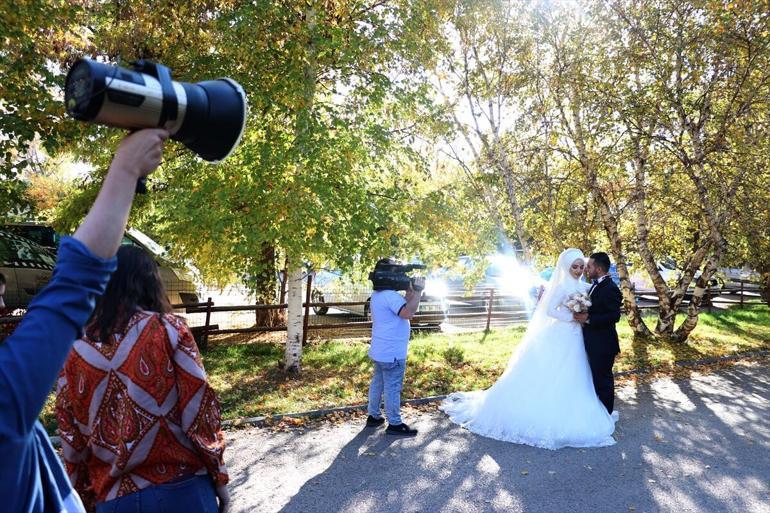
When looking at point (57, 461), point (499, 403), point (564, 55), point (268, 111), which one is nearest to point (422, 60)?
point (268, 111)

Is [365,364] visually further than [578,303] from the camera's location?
Result: Yes

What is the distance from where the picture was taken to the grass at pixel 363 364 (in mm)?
7504

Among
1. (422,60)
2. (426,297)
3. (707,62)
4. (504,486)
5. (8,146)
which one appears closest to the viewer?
(504,486)

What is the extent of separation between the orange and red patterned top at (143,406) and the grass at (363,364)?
15.8 feet

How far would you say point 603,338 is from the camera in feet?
21.8

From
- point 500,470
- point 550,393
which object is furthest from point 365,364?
point 500,470

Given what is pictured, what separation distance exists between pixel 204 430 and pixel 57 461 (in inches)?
34.6

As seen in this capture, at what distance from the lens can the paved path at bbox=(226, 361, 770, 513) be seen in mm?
4656

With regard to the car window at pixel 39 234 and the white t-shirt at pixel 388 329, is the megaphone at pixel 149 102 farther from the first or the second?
the car window at pixel 39 234

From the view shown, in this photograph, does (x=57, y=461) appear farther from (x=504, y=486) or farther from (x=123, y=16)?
(x=123, y=16)

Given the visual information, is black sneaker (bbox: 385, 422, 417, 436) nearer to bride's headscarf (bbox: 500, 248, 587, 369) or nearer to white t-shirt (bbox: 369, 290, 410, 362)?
white t-shirt (bbox: 369, 290, 410, 362)

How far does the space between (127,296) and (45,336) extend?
1168mm

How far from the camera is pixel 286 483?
4992 millimetres

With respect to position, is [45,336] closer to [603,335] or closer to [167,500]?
[167,500]
